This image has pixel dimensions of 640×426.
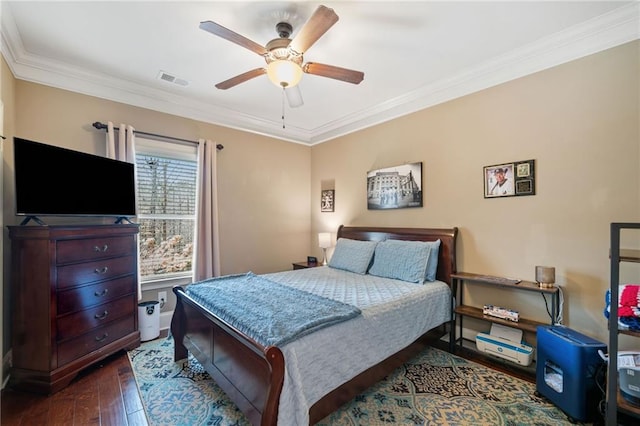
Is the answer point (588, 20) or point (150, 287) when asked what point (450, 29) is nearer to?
point (588, 20)

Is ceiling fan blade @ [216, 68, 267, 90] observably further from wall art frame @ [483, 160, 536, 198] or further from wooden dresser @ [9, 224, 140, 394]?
wall art frame @ [483, 160, 536, 198]

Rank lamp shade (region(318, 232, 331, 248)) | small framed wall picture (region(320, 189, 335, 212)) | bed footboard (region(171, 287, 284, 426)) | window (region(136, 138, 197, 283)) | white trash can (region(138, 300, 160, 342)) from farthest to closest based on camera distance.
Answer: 1. small framed wall picture (region(320, 189, 335, 212))
2. lamp shade (region(318, 232, 331, 248))
3. window (region(136, 138, 197, 283))
4. white trash can (region(138, 300, 160, 342))
5. bed footboard (region(171, 287, 284, 426))

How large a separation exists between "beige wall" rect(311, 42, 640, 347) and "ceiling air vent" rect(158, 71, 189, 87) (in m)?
2.70

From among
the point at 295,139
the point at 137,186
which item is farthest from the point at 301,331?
the point at 295,139

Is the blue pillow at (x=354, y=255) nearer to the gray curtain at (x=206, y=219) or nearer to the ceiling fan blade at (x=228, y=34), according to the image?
the gray curtain at (x=206, y=219)

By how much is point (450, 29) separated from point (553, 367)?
268cm

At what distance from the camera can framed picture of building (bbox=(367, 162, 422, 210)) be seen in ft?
11.1

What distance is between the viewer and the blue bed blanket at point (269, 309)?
5.13 ft

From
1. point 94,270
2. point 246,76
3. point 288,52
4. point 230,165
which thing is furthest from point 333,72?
point 94,270

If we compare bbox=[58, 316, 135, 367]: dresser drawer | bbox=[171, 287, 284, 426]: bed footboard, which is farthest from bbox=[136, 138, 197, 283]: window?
bbox=[171, 287, 284, 426]: bed footboard

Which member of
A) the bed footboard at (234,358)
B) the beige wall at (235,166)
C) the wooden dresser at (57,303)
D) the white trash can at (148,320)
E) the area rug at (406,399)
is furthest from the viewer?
the white trash can at (148,320)

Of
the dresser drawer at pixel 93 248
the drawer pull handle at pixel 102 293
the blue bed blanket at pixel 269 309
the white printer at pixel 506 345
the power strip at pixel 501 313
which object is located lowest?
the white printer at pixel 506 345

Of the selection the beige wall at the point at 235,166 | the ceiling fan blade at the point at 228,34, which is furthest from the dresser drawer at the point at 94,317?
the ceiling fan blade at the point at 228,34

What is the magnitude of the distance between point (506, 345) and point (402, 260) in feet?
3.82
